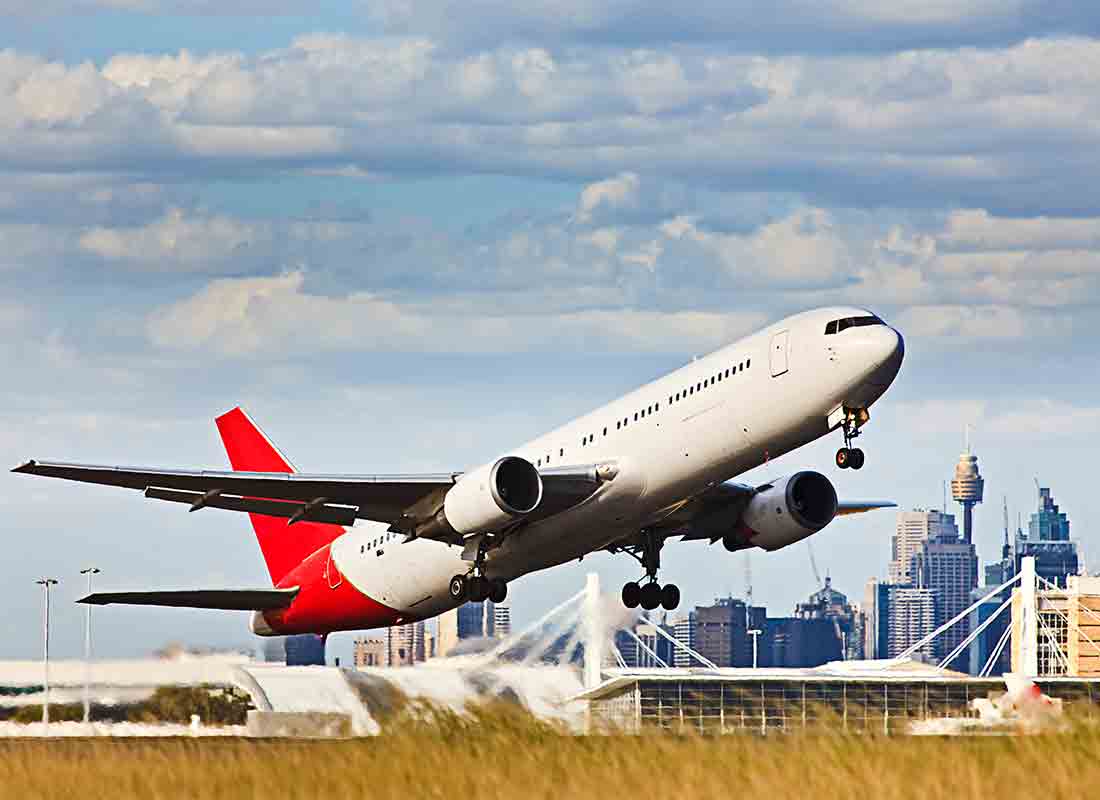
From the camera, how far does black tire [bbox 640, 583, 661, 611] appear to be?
51969 mm

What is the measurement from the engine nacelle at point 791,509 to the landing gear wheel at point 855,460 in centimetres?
844

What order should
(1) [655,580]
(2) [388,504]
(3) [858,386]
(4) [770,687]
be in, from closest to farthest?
(3) [858,386]
(2) [388,504]
(1) [655,580]
(4) [770,687]

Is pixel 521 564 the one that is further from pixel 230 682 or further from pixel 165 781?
pixel 165 781

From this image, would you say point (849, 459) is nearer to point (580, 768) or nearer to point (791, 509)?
point (791, 509)

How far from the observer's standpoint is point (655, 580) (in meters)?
51.9

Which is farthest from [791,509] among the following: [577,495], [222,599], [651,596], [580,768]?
[580,768]

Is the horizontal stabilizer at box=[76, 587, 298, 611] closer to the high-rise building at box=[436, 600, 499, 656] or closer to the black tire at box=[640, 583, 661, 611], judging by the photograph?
the high-rise building at box=[436, 600, 499, 656]

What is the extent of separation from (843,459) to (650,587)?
1224 cm

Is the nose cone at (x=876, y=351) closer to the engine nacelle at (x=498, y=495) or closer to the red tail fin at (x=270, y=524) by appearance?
the engine nacelle at (x=498, y=495)

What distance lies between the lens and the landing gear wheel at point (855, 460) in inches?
1607

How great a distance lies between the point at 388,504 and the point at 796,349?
38.5 ft

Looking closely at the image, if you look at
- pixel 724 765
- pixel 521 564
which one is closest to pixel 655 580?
pixel 521 564

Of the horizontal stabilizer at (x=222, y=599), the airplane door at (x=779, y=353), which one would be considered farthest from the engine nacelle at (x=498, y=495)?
the horizontal stabilizer at (x=222, y=599)

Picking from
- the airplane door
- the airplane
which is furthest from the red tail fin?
the airplane door
